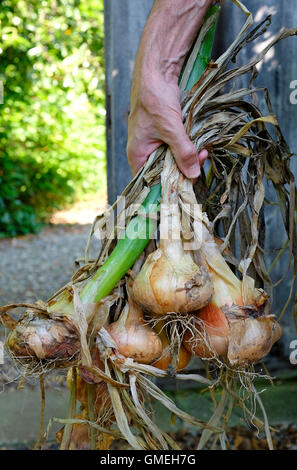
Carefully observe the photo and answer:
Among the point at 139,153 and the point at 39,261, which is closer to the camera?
the point at 139,153

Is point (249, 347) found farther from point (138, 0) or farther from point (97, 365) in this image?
point (138, 0)

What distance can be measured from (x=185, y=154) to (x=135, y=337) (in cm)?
34

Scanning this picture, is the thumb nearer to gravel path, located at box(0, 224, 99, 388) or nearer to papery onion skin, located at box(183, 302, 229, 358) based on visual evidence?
papery onion skin, located at box(183, 302, 229, 358)

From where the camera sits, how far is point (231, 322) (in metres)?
0.96

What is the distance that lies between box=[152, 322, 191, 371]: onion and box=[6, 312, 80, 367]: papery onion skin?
0.51 feet

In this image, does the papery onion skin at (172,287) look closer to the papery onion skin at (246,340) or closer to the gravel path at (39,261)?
the papery onion skin at (246,340)

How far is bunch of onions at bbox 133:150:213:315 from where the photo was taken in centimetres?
91

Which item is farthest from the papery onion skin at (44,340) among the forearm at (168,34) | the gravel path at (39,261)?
the gravel path at (39,261)

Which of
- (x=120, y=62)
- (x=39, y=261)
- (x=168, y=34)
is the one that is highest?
(x=120, y=62)

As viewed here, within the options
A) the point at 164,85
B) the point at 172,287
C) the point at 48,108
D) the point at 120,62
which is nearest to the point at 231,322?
the point at 172,287

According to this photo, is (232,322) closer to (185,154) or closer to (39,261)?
(185,154)

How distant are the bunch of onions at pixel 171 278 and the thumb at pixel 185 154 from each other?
7cm

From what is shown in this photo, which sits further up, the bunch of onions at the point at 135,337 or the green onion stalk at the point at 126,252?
the green onion stalk at the point at 126,252

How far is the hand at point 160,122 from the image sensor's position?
39.9 inches
